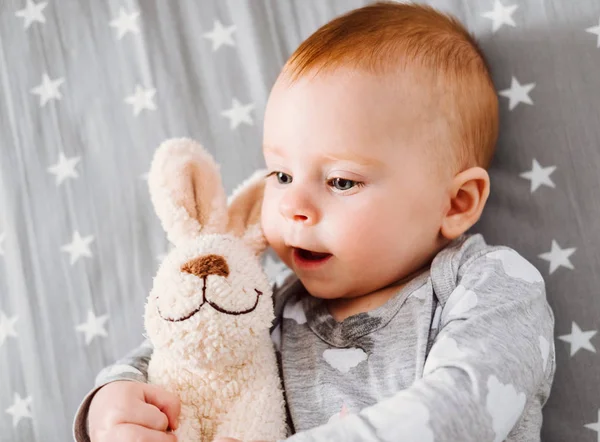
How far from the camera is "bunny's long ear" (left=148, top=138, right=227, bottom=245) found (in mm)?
917

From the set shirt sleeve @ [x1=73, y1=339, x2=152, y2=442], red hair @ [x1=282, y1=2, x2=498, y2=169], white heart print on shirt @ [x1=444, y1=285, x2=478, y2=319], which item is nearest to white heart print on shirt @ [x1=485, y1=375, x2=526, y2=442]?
white heart print on shirt @ [x1=444, y1=285, x2=478, y2=319]

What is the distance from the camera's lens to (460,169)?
0.96 metres

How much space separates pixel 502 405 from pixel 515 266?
0.22m

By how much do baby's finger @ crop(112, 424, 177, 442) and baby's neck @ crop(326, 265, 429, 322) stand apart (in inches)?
12.0

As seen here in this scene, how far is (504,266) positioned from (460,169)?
15 centimetres

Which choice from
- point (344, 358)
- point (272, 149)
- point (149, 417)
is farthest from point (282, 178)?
point (149, 417)

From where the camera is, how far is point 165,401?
2.78 ft

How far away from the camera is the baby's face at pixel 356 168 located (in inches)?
35.4

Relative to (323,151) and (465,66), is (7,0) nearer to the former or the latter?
(323,151)

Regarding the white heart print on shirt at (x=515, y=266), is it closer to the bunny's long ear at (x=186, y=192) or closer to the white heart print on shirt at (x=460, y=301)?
the white heart print on shirt at (x=460, y=301)

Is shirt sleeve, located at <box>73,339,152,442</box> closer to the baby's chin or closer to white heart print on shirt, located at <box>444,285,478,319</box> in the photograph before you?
the baby's chin

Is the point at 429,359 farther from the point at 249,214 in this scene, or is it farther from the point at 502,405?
the point at 249,214

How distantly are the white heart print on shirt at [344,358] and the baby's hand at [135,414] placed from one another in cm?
22

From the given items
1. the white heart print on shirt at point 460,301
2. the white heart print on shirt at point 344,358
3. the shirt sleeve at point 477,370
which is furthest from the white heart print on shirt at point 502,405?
the white heart print on shirt at point 344,358
